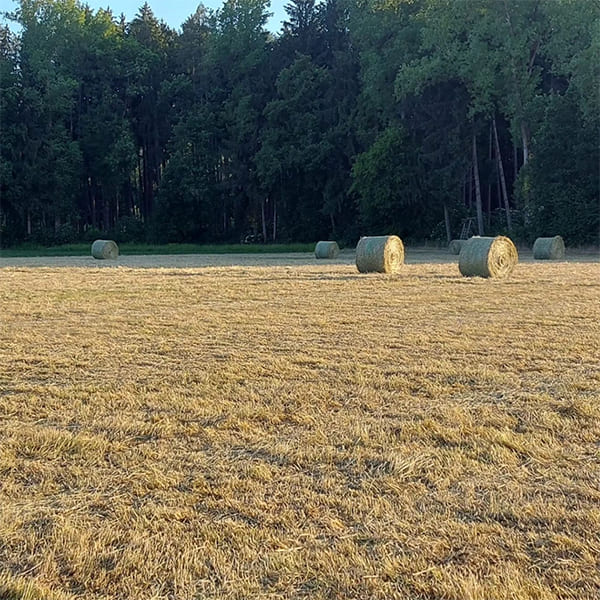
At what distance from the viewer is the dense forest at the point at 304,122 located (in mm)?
28688

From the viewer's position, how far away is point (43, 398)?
471 cm

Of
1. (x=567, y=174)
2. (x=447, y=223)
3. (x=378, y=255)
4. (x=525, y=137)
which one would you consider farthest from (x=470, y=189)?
(x=378, y=255)

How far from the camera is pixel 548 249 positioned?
21.9 metres

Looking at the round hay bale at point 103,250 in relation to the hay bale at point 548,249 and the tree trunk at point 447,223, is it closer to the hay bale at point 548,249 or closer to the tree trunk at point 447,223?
the hay bale at point 548,249

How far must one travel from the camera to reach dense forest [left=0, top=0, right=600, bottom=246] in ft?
94.1

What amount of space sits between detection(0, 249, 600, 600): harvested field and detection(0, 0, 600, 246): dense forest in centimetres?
2421

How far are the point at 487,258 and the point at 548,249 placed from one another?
877 cm

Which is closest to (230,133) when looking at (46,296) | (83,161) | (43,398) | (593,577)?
(83,161)

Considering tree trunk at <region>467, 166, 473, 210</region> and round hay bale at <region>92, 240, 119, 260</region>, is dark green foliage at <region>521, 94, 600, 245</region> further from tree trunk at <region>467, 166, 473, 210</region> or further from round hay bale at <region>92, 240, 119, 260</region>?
round hay bale at <region>92, 240, 119, 260</region>

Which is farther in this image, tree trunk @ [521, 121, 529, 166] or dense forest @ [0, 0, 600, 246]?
tree trunk @ [521, 121, 529, 166]

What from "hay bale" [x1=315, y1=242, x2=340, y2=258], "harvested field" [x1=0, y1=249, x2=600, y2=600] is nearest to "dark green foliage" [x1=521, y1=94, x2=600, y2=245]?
"hay bale" [x1=315, y1=242, x2=340, y2=258]

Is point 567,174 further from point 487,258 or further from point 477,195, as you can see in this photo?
point 487,258

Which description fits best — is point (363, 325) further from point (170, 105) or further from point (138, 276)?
point (170, 105)

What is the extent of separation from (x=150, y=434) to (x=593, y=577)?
8.17ft
